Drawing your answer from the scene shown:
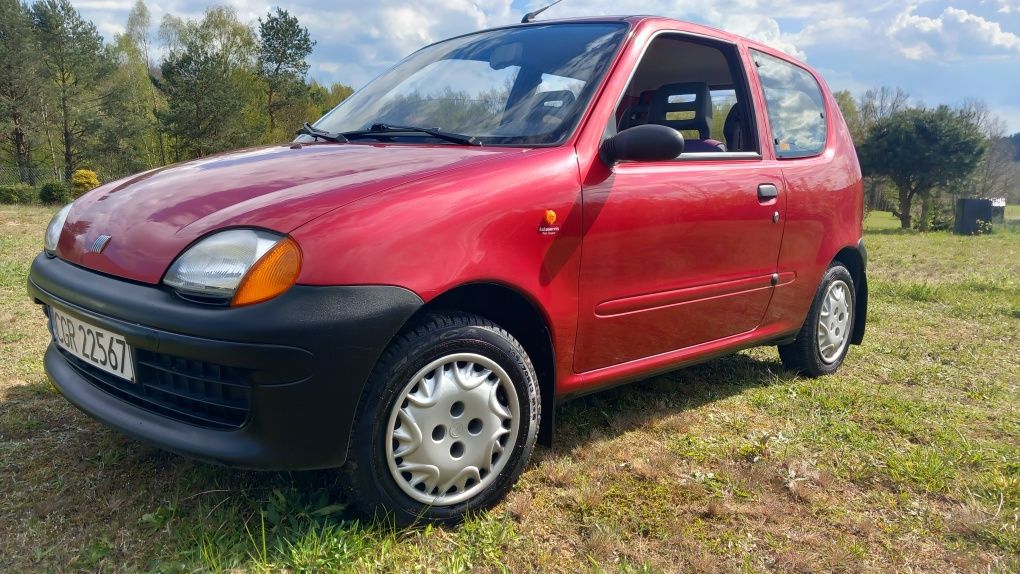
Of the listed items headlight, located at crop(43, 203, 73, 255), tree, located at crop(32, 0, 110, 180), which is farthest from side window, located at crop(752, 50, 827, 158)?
tree, located at crop(32, 0, 110, 180)

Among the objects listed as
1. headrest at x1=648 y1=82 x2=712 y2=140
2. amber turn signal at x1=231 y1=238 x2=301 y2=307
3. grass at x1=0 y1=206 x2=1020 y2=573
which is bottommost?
grass at x1=0 y1=206 x2=1020 y2=573

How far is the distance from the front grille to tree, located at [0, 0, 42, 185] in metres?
32.1

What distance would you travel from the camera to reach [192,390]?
189 cm

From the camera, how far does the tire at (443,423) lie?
1.98 m

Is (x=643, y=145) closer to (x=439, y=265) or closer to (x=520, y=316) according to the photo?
(x=520, y=316)

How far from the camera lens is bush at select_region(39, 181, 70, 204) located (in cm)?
2144

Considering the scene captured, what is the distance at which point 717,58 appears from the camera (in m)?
3.46

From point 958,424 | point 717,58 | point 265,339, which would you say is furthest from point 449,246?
point 958,424

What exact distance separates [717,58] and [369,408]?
2.52 metres

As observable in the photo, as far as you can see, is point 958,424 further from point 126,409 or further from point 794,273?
point 126,409

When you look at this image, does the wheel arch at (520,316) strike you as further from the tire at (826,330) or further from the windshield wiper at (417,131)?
the tire at (826,330)

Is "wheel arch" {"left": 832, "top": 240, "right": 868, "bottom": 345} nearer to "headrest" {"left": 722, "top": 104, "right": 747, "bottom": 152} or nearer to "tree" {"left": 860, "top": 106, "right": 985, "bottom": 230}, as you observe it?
"headrest" {"left": 722, "top": 104, "right": 747, "bottom": 152}

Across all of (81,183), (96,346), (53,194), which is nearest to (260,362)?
(96,346)

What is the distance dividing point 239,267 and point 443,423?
74 cm
